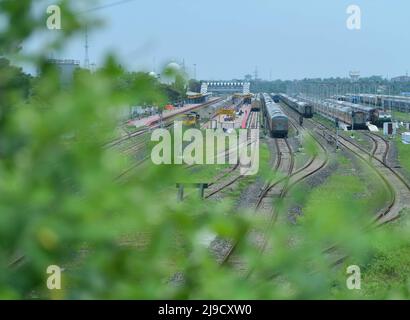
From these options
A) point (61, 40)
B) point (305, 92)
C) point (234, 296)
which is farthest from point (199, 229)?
point (305, 92)

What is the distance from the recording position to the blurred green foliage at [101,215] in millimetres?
1285

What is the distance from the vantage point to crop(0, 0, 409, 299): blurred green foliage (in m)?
1.29

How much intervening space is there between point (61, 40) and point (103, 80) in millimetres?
229

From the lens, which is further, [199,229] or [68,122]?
[199,229]

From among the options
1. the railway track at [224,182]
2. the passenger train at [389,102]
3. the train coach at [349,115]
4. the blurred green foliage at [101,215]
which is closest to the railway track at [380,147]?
the train coach at [349,115]

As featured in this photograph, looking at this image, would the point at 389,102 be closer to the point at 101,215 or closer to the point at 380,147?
the point at 380,147

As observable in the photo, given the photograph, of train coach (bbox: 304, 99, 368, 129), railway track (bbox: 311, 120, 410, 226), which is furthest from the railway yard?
train coach (bbox: 304, 99, 368, 129)

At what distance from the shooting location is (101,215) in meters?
1.30

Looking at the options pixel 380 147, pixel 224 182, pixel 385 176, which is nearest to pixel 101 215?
pixel 224 182

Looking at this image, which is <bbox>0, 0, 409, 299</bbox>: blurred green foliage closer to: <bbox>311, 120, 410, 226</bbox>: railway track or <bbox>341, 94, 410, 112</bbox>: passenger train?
<bbox>311, 120, 410, 226</bbox>: railway track

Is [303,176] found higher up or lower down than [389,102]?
lower down

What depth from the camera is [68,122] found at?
1.29 metres
